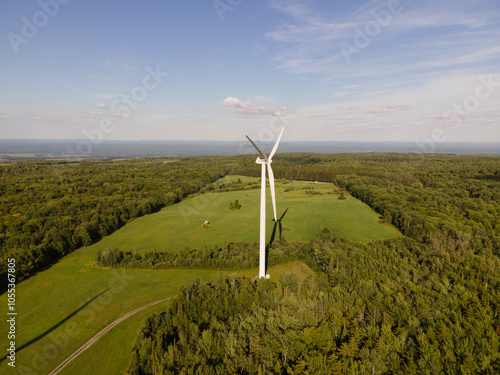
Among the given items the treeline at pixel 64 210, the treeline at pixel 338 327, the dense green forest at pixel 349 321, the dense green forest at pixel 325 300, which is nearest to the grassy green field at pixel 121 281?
the treeline at pixel 64 210

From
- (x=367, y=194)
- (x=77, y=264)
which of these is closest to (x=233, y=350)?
(x=77, y=264)

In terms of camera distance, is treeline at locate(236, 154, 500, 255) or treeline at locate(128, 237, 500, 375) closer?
treeline at locate(128, 237, 500, 375)

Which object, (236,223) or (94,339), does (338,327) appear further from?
(236,223)

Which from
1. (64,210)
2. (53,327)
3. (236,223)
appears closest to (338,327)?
(53,327)

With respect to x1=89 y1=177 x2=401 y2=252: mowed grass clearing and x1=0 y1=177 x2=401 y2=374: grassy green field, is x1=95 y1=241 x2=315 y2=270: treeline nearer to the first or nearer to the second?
x1=0 y1=177 x2=401 y2=374: grassy green field

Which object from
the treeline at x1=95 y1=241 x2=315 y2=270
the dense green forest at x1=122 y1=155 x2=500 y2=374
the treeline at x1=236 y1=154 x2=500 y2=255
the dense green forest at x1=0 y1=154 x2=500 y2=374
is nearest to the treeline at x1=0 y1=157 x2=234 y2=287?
the dense green forest at x1=0 y1=154 x2=500 y2=374

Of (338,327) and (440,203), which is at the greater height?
(440,203)

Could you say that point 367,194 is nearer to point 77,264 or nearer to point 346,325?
point 346,325
